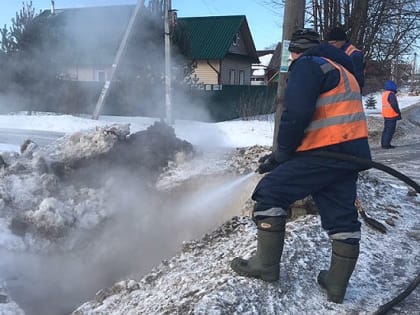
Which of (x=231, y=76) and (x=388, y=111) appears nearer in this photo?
(x=388, y=111)

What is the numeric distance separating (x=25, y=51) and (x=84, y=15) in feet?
14.7

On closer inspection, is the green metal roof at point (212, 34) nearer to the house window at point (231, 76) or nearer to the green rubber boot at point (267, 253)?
the house window at point (231, 76)

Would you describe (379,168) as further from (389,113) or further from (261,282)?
(389,113)

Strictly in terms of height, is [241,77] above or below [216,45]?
below

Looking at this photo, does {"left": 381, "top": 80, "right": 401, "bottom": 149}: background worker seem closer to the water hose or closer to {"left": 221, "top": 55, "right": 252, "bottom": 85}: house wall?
the water hose

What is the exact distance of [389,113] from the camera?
403 inches

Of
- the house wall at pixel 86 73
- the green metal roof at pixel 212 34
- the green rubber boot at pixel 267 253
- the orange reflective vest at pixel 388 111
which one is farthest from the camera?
the green metal roof at pixel 212 34

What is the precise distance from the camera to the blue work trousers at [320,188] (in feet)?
8.80

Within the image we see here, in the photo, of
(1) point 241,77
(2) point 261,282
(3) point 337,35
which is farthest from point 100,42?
(1) point 241,77

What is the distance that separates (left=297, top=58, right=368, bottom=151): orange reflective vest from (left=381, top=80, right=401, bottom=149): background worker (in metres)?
8.23

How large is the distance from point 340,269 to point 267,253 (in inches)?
17.9

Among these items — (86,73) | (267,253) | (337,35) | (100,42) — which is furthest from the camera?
(86,73)

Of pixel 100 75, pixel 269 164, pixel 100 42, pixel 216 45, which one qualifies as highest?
pixel 216 45

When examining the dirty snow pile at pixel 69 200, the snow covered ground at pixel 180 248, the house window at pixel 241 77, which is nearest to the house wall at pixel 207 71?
the house window at pixel 241 77
